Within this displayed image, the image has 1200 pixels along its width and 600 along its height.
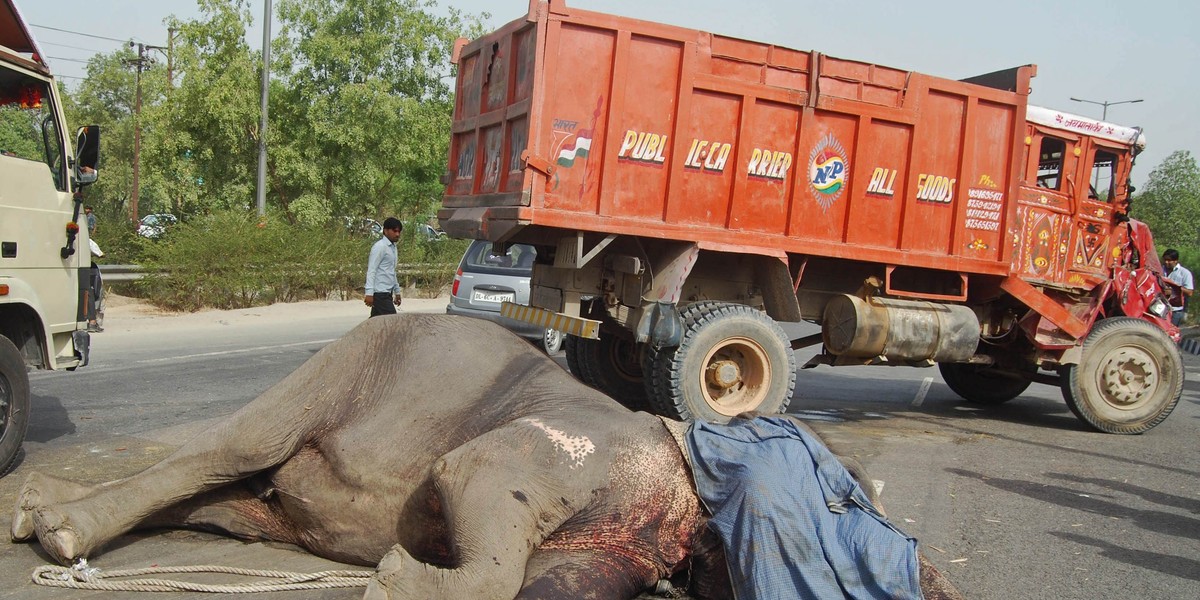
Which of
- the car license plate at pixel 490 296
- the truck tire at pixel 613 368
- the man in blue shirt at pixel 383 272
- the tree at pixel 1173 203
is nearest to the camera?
the truck tire at pixel 613 368

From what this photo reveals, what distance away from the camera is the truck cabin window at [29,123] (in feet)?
21.2

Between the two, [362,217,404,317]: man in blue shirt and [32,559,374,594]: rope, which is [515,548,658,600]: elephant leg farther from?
[362,217,404,317]: man in blue shirt

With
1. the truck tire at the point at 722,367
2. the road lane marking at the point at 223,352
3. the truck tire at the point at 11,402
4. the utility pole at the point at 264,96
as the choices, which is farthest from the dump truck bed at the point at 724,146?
the utility pole at the point at 264,96

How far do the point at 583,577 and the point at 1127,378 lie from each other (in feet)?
25.5

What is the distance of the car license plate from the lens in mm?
12812

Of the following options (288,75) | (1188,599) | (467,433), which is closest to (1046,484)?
(1188,599)

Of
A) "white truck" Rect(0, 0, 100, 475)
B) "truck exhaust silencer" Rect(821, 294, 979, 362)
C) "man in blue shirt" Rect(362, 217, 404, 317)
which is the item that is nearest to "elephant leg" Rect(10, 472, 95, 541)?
"white truck" Rect(0, 0, 100, 475)

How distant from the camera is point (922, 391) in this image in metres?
11.7

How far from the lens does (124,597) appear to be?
149 inches

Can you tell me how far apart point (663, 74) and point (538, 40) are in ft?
3.45

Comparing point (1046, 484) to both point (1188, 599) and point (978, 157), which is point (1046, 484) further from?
point (978, 157)

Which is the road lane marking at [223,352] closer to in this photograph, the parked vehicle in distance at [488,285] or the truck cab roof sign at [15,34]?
the parked vehicle in distance at [488,285]

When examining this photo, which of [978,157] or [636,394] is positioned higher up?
[978,157]

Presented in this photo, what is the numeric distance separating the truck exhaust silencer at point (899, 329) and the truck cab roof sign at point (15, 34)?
6.41m
